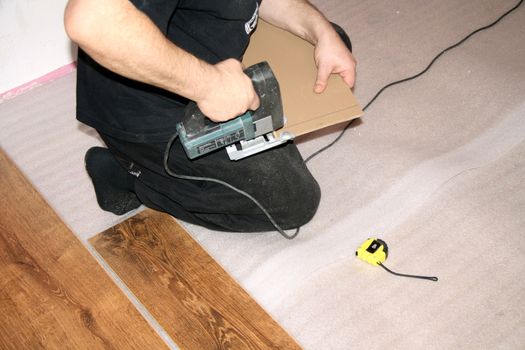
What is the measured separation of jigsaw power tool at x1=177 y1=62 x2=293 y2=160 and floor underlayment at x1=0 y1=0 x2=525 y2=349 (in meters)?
0.43

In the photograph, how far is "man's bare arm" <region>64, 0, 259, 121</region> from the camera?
104 centimetres

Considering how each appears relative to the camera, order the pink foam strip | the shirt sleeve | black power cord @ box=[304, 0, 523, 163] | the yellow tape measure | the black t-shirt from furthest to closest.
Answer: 1. the pink foam strip
2. black power cord @ box=[304, 0, 523, 163]
3. the yellow tape measure
4. the black t-shirt
5. the shirt sleeve

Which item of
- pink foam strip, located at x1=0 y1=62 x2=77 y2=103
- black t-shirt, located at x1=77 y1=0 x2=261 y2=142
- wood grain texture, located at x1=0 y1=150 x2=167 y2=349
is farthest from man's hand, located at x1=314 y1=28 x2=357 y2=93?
pink foam strip, located at x1=0 y1=62 x2=77 y2=103

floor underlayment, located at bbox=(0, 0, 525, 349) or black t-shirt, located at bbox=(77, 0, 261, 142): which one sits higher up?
black t-shirt, located at bbox=(77, 0, 261, 142)

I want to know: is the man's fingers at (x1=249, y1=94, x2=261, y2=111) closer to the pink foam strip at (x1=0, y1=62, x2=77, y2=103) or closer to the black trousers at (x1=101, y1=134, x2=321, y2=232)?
the black trousers at (x1=101, y1=134, x2=321, y2=232)

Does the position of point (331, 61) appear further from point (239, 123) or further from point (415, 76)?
point (415, 76)

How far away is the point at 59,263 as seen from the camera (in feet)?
5.47

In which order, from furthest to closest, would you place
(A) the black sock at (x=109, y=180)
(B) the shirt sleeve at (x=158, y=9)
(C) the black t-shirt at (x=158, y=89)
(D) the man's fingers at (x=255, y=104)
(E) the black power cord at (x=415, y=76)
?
(E) the black power cord at (x=415, y=76)
(A) the black sock at (x=109, y=180)
(C) the black t-shirt at (x=158, y=89)
(D) the man's fingers at (x=255, y=104)
(B) the shirt sleeve at (x=158, y=9)

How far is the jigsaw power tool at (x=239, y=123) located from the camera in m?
1.32

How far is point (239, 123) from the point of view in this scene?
1341 millimetres

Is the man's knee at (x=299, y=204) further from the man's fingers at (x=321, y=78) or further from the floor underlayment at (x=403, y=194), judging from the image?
the man's fingers at (x=321, y=78)

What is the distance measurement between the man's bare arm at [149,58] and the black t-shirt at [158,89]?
20 cm

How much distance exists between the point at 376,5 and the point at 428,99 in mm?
638

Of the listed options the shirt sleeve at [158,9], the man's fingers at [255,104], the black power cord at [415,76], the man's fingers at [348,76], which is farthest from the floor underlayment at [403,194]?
the shirt sleeve at [158,9]
